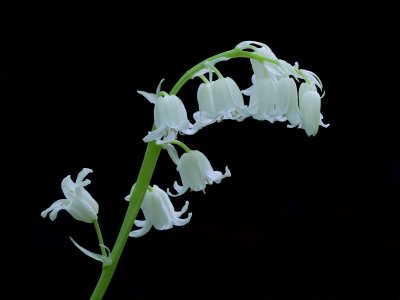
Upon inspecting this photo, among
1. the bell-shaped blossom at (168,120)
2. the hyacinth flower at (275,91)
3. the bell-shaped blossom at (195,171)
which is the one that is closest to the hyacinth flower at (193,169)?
the bell-shaped blossom at (195,171)

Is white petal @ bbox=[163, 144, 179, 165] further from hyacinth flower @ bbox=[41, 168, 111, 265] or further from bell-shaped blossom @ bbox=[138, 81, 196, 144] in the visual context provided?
hyacinth flower @ bbox=[41, 168, 111, 265]

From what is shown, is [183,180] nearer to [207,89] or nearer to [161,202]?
[161,202]

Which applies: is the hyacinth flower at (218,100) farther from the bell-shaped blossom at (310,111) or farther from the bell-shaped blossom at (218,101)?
the bell-shaped blossom at (310,111)

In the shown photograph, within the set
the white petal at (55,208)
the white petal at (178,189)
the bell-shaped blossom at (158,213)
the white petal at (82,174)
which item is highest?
the white petal at (178,189)

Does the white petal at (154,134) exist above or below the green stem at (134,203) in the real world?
above

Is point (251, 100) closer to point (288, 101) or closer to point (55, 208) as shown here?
point (288, 101)

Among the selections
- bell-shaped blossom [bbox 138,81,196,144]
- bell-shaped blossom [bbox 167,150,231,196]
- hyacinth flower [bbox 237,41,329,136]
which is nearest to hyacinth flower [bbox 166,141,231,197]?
bell-shaped blossom [bbox 167,150,231,196]
